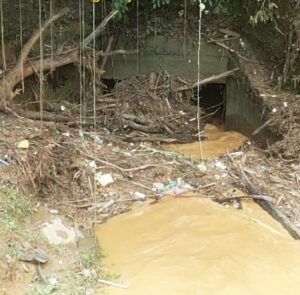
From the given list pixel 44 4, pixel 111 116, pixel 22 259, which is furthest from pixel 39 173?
pixel 44 4

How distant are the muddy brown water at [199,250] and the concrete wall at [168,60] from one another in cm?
305

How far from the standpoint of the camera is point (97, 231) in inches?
202

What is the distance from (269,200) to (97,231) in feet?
5.49

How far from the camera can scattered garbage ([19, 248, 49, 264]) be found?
425cm

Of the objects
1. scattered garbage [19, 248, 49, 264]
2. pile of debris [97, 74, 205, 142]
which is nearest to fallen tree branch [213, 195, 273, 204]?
pile of debris [97, 74, 205, 142]

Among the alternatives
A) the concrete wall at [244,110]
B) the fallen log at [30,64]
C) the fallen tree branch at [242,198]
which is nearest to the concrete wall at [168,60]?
the concrete wall at [244,110]

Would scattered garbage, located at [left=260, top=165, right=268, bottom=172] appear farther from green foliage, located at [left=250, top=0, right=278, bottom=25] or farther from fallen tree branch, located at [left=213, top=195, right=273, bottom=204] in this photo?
green foliage, located at [left=250, top=0, right=278, bottom=25]

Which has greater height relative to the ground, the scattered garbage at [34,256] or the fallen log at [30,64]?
the fallen log at [30,64]

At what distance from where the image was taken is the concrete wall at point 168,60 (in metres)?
8.27

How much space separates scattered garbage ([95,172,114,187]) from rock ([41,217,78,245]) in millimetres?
867

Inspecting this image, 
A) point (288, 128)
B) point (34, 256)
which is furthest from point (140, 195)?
point (288, 128)

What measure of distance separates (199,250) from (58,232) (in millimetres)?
1148

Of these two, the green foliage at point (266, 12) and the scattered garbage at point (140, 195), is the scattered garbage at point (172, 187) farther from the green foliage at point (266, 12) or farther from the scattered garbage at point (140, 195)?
the green foliage at point (266, 12)

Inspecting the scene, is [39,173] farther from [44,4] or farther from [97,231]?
[44,4]
